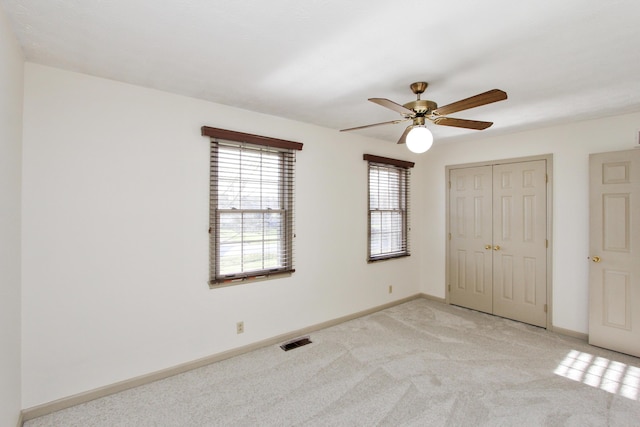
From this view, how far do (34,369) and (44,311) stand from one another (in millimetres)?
397

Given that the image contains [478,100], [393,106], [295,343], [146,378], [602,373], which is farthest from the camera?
[295,343]

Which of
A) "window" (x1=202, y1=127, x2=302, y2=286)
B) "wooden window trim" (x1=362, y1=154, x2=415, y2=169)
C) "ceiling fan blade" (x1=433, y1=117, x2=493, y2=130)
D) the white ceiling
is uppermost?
the white ceiling

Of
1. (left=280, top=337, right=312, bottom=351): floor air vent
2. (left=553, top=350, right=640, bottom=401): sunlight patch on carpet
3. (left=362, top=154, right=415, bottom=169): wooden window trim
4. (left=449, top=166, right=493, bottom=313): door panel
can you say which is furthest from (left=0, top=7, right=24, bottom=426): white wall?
(left=449, top=166, right=493, bottom=313): door panel

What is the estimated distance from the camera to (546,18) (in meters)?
1.63

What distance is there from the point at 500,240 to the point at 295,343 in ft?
10.0

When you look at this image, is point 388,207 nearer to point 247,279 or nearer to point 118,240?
point 247,279

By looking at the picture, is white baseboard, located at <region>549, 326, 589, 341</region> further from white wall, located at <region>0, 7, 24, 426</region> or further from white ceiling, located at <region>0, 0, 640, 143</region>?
white wall, located at <region>0, 7, 24, 426</region>

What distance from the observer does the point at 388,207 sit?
15.1 ft

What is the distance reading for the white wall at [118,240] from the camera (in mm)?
2189

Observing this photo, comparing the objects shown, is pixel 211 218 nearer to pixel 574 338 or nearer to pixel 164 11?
pixel 164 11

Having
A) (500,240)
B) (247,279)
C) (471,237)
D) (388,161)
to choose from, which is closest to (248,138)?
(247,279)

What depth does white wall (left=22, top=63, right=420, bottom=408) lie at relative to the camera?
2189 mm

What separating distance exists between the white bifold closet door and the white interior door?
1.74 ft

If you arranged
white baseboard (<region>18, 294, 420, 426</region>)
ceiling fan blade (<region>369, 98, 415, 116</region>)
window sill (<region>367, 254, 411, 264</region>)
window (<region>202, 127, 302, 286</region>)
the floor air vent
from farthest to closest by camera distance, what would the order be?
window sill (<region>367, 254, 411, 264</region>)
the floor air vent
window (<region>202, 127, 302, 286</region>)
white baseboard (<region>18, 294, 420, 426</region>)
ceiling fan blade (<region>369, 98, 415, 116</region>)
